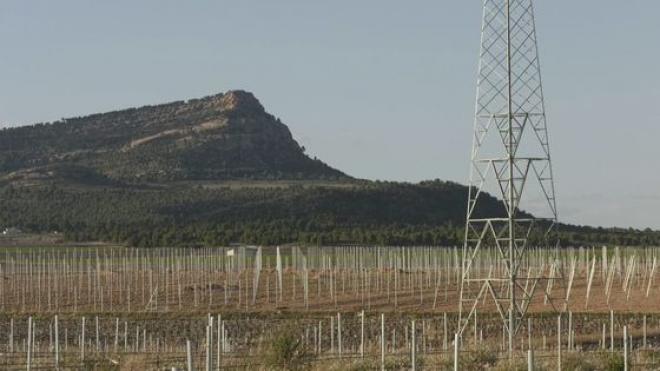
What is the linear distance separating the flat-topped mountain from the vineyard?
188ft

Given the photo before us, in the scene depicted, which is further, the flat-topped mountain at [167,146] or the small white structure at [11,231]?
the flat-topped mountain at [167,146]

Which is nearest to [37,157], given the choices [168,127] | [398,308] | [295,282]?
[168,127]

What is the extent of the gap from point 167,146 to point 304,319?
305ft

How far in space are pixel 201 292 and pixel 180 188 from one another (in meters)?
62.2

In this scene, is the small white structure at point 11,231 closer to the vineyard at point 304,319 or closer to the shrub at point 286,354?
the vineyard at point 304,319

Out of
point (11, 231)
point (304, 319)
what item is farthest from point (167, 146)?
point (304, 319)

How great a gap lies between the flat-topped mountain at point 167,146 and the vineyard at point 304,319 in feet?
188

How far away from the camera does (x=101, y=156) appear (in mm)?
130625

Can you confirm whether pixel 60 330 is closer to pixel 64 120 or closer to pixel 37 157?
pixel 37 157

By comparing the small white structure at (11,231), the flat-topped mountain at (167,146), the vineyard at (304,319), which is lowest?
the vineyard at (304,319)

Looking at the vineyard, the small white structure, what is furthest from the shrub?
the small white structure

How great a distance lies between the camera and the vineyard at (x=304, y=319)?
24203 mm

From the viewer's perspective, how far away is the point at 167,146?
133m

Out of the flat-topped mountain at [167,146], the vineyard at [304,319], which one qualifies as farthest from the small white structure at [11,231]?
the vineyard at [304,319]
